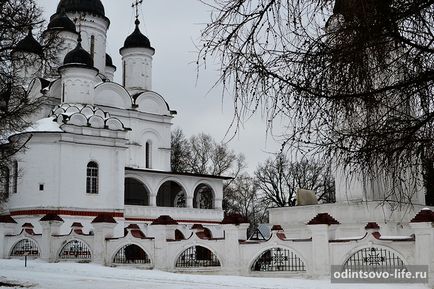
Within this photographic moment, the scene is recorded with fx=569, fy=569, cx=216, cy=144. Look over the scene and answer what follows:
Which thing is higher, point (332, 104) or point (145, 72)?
point (145, 72)

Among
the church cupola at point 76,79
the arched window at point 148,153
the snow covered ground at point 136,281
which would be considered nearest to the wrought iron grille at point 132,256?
the snow covered ground at point 136,281

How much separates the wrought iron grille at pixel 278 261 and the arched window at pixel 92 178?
17.4 m

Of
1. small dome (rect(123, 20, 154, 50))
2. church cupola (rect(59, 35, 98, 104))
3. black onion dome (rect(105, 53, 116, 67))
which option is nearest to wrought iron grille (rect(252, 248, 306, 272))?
church cupola (rect(59, 35, 98, 104))

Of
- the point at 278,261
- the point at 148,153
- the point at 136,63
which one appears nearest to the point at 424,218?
the point at 278,261

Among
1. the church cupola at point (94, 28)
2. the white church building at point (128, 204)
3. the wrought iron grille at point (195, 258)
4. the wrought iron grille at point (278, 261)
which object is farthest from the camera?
the church cupola at point (94, 28)

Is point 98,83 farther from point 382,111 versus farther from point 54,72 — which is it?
point 382,111

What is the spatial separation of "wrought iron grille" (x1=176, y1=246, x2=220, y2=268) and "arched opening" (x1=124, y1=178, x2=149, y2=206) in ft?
65.6

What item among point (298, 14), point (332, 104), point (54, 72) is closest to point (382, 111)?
point (332, 104)

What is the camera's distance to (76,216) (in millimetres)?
30594

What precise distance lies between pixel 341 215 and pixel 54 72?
35.1 ft

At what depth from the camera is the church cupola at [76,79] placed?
33.5 m

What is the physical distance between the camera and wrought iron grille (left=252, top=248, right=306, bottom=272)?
1557cm

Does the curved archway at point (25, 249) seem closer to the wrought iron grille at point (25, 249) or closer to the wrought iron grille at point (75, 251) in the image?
the wrought iron grille at point (25, 249)

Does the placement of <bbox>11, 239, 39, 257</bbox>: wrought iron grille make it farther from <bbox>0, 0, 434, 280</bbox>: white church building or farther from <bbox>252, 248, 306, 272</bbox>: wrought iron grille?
<bbox>252, 248, 306, 272</bbox>: wrought iron grille
